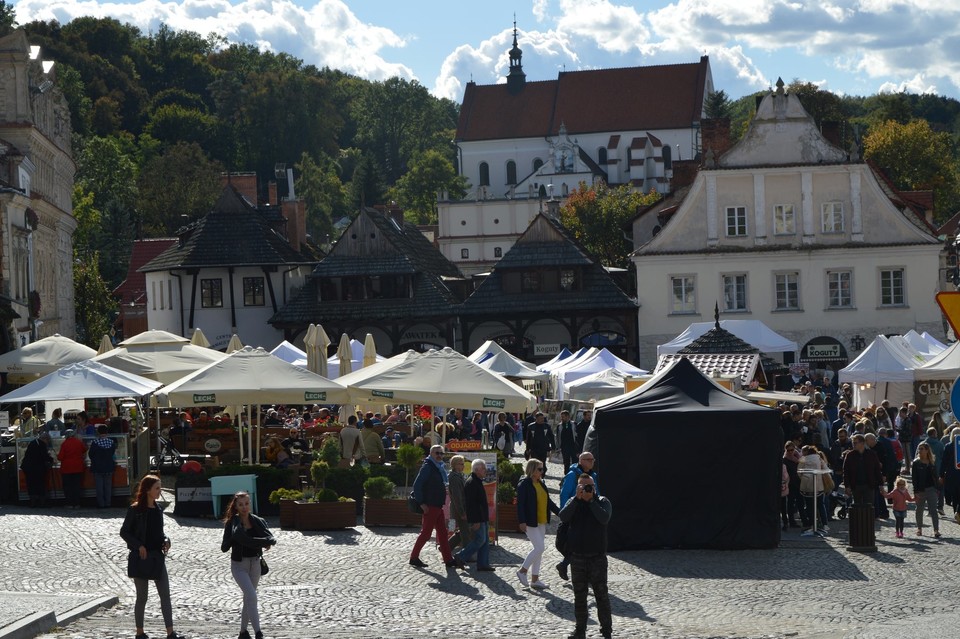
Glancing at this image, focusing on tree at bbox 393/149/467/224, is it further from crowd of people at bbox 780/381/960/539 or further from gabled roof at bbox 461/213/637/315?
crowd of people at bbox 780/381/960/539

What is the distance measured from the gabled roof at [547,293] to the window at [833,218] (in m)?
7.71

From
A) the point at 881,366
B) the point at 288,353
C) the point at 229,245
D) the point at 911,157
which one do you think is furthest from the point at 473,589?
the point at 911,157

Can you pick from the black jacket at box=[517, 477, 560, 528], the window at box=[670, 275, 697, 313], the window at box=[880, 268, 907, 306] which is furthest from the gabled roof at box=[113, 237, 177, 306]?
the black jacket at box=[517, 477, 560, 528]

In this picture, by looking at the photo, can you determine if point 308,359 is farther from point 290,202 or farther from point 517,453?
point 290,202

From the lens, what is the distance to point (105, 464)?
24.3 meters

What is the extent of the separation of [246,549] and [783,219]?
45961 mm

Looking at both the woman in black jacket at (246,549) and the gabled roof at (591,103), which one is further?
the gabled roof at (591,103)

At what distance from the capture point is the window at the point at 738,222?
57.5 m

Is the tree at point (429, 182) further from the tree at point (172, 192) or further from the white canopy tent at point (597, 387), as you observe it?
the white canopy tent at point (597, 387)

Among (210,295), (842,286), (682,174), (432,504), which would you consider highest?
(682,174)

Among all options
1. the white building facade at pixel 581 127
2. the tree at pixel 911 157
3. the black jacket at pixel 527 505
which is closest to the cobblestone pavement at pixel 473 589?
the black jacket at pixel 527 505

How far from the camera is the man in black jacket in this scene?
1850cm

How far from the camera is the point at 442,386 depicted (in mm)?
24828

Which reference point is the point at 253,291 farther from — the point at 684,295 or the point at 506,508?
the point at 506,508
